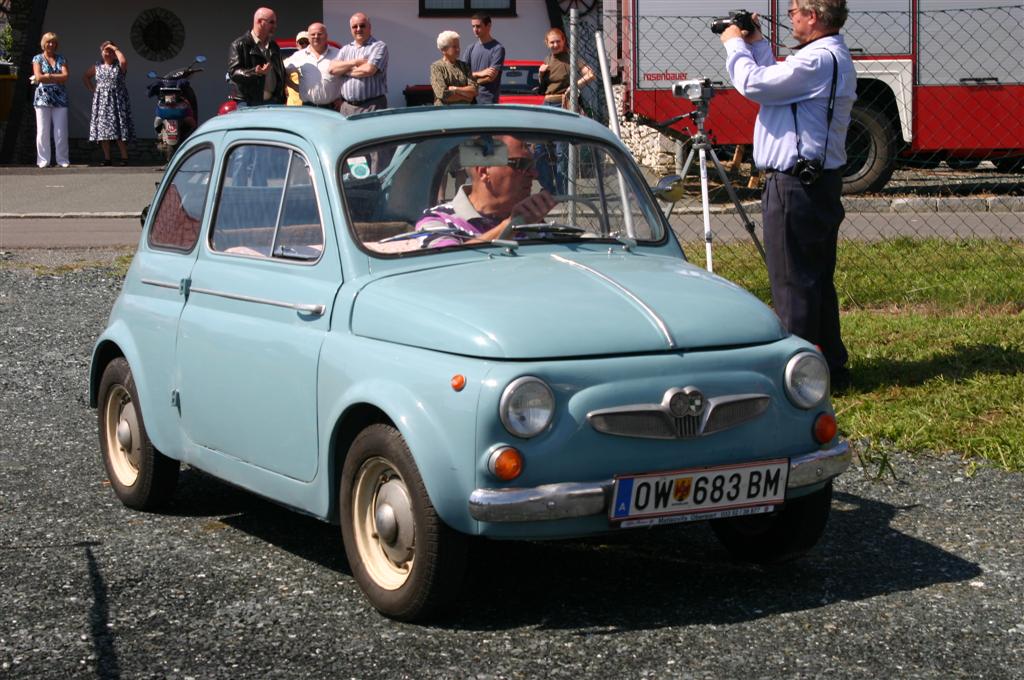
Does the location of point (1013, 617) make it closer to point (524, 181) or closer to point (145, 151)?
point (524, 181)

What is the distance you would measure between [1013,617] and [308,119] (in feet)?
9.60

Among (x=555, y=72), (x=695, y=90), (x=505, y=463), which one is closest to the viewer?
(x=505, y=463)

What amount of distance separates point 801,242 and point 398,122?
275 centimetres

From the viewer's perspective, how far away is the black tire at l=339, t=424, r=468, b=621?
14.8 feet

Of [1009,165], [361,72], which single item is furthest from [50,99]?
[1009,165]

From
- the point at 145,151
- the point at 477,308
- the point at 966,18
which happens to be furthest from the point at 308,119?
the point at 145,151

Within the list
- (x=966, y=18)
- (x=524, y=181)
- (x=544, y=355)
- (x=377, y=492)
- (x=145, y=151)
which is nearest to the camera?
(x=544, y=355)

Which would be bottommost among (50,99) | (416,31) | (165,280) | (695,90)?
(165,280)

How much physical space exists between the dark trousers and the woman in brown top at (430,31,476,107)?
24.3ft

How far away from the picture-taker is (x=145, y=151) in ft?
92.5

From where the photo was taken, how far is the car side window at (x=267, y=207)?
541 centimetres

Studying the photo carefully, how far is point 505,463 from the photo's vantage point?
436cm

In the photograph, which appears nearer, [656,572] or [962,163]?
[656,572]

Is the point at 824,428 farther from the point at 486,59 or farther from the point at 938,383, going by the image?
the point at 486,59
